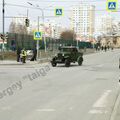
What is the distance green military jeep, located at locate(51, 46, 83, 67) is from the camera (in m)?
41.5

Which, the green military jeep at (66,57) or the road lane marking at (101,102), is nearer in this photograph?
the road lane marking at (101,102)

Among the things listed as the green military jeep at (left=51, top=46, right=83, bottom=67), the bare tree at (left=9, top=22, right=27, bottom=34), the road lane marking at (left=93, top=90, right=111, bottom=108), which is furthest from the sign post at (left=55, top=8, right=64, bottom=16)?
the bare tree at (left=9, top=22, right=27, bottom=34)

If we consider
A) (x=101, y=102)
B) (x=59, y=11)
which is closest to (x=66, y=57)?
(x=59, y=11)

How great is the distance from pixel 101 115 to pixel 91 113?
19.8 inches

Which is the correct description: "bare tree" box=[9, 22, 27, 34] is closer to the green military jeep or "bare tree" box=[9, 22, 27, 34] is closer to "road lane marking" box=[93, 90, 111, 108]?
the green military jeep

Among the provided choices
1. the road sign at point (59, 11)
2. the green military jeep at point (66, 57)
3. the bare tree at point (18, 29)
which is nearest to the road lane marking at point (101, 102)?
the green military jeep at point (66, 57)

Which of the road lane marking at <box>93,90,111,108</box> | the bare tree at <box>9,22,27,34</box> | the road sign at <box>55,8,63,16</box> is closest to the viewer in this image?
the road lane marking at <box>93,90,111,108</box>

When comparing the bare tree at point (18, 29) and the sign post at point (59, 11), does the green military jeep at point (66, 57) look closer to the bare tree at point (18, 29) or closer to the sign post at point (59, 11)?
the sign post at point (59, 11)

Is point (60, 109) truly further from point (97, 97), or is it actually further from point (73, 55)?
point (73, 55)

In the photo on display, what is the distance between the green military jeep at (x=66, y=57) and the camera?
41.5 meters

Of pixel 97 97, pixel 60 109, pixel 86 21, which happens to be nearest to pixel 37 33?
pixel 97 97

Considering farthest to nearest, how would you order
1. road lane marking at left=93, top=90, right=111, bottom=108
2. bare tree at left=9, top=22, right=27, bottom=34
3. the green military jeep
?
1. bare tree at left=9, top=22, right=27, bottom=34
2. the green military jeep
3. road lane marking at left=93, top=90, right=111, bottom=108

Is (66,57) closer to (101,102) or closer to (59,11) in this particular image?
(59,11)

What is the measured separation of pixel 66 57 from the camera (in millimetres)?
41469
